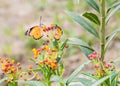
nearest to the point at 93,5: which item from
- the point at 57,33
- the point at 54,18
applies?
the point at 57,33

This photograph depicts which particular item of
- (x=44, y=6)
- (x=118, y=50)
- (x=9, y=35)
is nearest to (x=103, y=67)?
A: (x=118, y=50)

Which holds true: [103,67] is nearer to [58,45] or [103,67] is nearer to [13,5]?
[58,45]

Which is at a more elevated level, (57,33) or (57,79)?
(57,33)

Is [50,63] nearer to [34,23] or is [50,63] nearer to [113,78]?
[113,78]

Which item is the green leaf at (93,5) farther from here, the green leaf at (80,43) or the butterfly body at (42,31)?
the butterfly body at (42,31)

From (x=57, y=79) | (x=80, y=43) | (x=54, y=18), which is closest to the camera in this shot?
(x=57, y=79)
